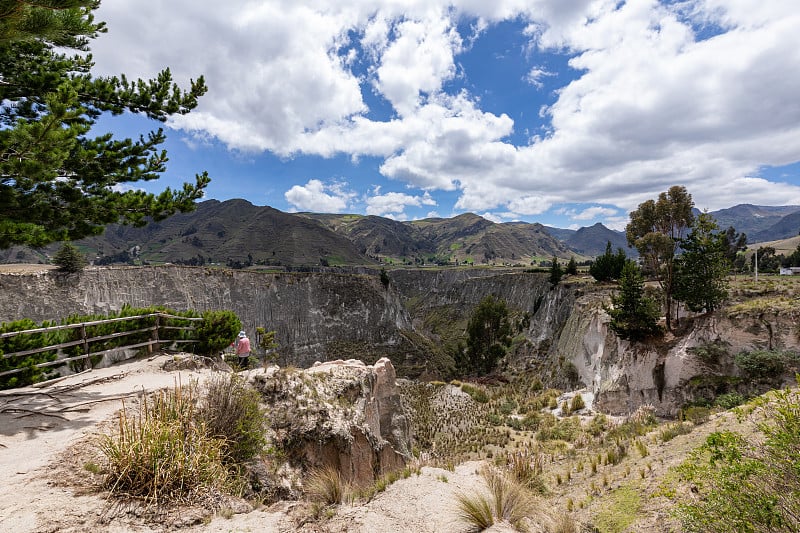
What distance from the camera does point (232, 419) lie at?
7031mm

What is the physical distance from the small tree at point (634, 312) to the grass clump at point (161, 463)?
2423cm

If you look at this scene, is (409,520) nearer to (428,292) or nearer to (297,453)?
(297,453)

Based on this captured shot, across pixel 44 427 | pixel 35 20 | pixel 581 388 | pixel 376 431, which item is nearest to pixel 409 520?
pixel 44 427

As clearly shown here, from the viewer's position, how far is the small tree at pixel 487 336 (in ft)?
134

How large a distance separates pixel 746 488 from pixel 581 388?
28.9 meters

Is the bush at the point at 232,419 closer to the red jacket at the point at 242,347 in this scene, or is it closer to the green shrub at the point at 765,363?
the red jacket at the point at 242,347

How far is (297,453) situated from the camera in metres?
9.26

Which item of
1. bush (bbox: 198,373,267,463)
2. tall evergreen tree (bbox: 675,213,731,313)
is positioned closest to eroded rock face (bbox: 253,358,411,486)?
bush (bbox: 198,373,267,463)

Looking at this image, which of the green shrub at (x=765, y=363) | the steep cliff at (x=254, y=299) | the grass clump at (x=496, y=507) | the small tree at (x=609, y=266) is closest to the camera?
the grass clump at (x=496, y=507)

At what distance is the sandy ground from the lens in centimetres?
453

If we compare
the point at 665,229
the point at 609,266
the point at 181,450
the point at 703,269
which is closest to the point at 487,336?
the point at 609,266

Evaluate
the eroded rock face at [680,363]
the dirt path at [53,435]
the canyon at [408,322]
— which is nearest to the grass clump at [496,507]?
the dirt path at [53,435]

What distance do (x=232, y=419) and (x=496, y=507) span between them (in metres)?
5.48

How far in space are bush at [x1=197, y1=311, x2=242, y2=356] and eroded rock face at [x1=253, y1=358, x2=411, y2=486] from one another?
14.3 ft
